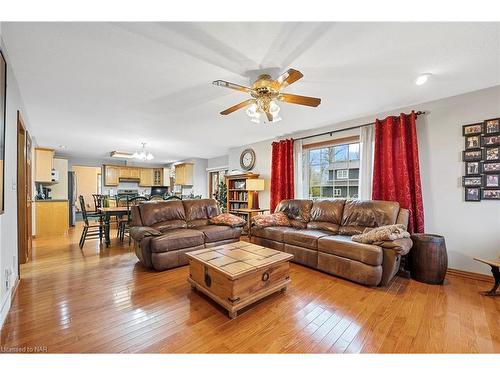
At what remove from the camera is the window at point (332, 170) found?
12.8 feet

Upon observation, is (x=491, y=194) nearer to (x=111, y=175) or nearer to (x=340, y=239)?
(x=340, y=239)

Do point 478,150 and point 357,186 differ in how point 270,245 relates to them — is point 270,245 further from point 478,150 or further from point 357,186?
point 478,150

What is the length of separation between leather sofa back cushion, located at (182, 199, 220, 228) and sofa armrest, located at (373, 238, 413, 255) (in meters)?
2.80

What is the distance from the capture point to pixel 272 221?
3811mm

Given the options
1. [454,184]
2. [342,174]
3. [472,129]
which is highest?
[472,129]

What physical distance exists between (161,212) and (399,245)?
11.3 feet

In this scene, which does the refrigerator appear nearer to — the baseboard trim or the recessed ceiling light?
the recessed ceiling light

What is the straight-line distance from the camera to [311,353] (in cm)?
141

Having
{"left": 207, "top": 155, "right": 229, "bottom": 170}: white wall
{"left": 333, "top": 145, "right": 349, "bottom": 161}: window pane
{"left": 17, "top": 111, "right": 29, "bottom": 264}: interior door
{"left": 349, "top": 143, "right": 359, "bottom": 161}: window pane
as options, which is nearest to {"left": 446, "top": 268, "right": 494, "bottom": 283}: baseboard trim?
{"left": 349, "top": 143, "right": 359, "bottom": 161}: window pane

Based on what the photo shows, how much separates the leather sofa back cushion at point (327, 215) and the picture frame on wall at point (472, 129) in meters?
1.73

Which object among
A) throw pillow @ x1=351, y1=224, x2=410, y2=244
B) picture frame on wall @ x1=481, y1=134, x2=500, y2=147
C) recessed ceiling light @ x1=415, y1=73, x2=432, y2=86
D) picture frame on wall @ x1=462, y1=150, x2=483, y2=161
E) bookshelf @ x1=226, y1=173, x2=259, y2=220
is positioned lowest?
throw pillow @ x1=351, y1=224, x2=410, y2=244

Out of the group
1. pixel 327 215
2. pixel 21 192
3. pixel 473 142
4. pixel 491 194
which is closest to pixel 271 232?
pixel 327 215

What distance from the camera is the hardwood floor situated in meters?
1.48
